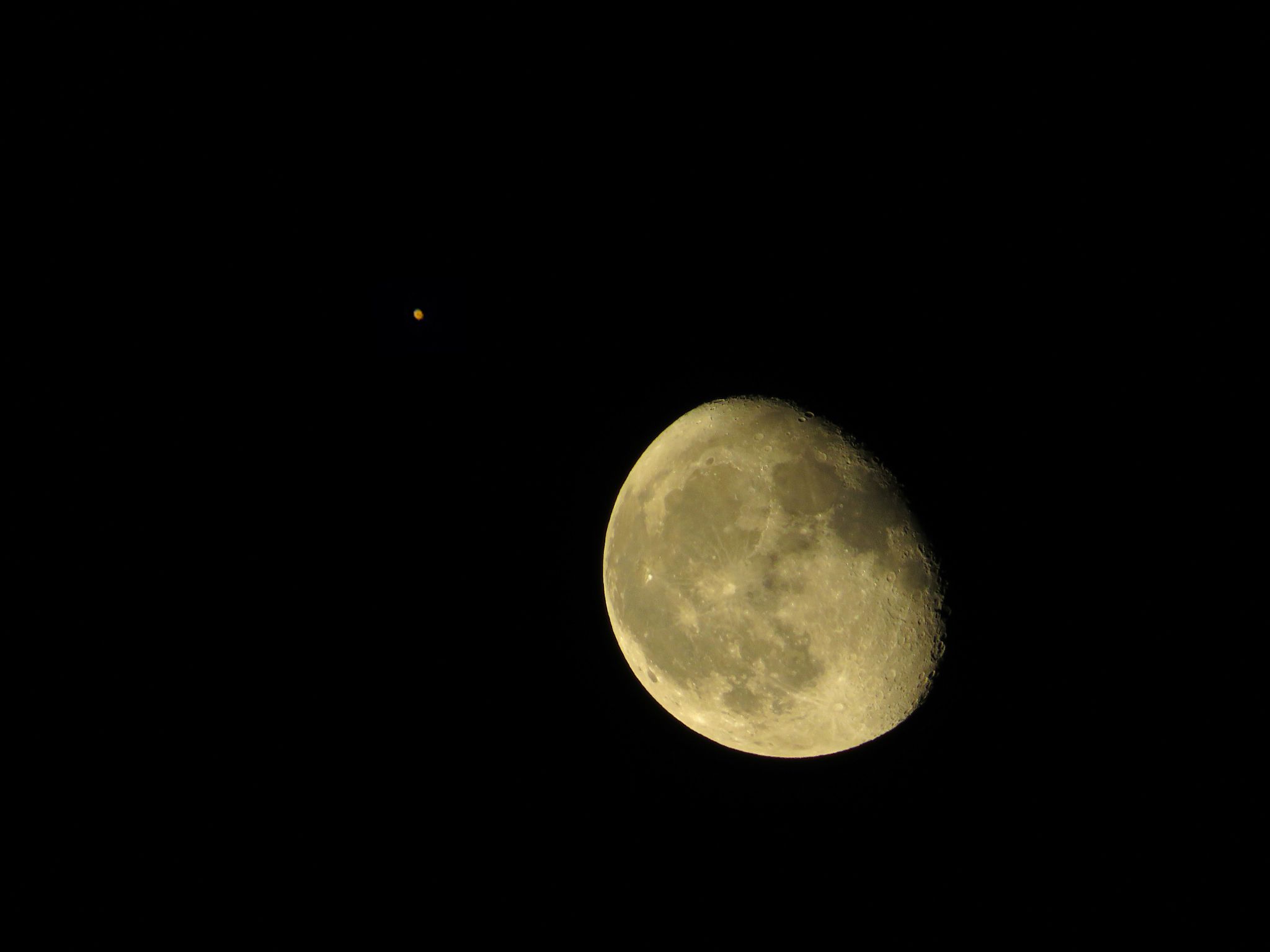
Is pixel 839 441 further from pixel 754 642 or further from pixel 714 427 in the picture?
pixel 754 642

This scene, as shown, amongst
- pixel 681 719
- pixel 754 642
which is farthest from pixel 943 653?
pixel 681 719

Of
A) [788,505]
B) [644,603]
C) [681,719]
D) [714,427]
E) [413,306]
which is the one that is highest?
[413,306]

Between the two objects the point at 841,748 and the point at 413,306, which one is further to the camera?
the point at 413,306

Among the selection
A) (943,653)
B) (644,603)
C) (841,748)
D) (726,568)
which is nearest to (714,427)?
(726,568)

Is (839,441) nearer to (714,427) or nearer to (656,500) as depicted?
(714,427)

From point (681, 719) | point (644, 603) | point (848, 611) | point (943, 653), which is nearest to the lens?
point (848, 611)

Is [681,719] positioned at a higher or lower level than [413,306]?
lower

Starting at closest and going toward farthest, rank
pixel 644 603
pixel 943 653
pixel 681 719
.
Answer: pixel 943 653, pixel 644 603, pixel 681 719
